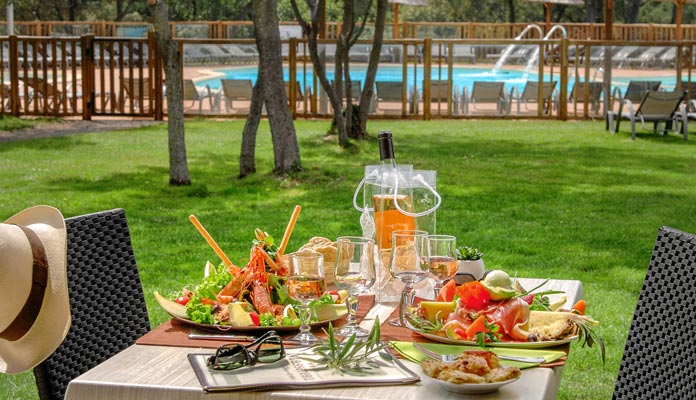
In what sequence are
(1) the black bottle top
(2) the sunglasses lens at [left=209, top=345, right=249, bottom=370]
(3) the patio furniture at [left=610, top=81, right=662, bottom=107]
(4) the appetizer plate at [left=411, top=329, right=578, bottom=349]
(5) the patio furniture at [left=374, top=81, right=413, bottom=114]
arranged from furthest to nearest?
(5) the patio furniture at [left=374, top=81, right=413, bottom=114] → (3) the patio furniture at [left=610, top=81, right=662, bottom=107] → (1) the black bottle top → (4) the appetizer plate at [left=411, top=329, right=578, bottom=349] → (2) the sunglasses lens at [left=209, top=345, right=249, bottom=370]

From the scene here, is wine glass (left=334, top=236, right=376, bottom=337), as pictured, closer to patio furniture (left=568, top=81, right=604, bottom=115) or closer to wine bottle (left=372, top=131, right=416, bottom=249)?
wine bottle (left=372, top=131, right=416, bottom=249)

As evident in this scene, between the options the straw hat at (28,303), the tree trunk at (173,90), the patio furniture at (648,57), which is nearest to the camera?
the straw hat at (28,303)

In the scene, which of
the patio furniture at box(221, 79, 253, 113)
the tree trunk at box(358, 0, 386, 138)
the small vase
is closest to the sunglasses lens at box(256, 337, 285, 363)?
the small vase

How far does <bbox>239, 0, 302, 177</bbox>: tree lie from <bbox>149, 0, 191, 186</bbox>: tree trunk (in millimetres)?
911

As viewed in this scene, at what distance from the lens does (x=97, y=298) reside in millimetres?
3439

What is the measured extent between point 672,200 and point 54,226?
8.73 meters

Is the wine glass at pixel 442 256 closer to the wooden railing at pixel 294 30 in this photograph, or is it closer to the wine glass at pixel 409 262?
the wine glass at pixel 409 262

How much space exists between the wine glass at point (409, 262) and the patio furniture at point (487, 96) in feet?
59.5

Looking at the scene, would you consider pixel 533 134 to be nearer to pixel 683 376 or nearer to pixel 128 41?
pixel 128 41

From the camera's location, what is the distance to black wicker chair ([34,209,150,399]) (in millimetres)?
→ 3291

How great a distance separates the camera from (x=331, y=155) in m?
14.1

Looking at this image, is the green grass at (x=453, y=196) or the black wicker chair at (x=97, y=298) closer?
the black wicker chair at (x=97, y=298)

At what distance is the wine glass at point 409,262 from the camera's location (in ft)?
9.52

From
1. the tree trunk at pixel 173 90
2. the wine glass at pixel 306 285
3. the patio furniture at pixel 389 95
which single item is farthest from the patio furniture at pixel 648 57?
the wine glass at pixel 306 285
